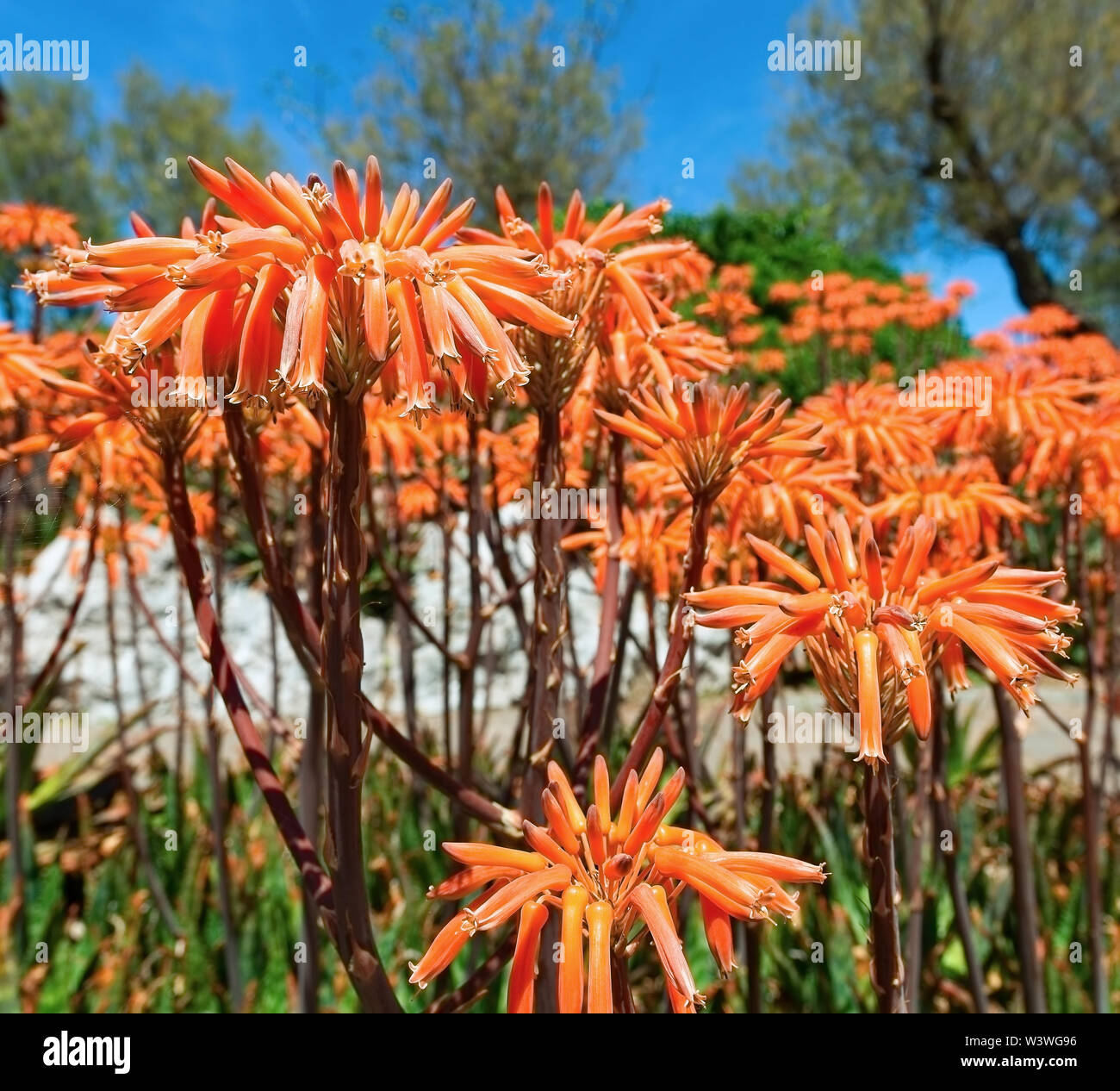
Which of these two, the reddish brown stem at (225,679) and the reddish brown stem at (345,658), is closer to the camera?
the reddish brown stem at (345,658)

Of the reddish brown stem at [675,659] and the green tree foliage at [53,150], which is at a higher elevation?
the green tree foliage at [53,150]

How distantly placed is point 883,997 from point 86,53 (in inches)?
122

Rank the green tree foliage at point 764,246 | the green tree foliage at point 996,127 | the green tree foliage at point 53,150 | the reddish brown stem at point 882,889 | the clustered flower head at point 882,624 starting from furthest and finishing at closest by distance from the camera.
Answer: the green tree foliage at point 53,150 < the green tree foliage at point 996,127 < the green tree foliage at point 764,246 < the reddish brown stem at point 882,889 < the clustered flower head at point 882,624

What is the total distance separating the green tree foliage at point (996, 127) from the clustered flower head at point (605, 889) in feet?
57.5

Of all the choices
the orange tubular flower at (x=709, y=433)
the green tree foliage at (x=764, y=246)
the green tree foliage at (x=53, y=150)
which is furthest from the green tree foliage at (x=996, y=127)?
the green tree foliage at (x=53, y=150)

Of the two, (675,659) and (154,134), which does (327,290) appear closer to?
(675,659)

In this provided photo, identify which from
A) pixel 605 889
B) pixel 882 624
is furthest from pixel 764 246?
pixel 605 889

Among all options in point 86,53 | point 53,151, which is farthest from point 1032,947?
point 53,151

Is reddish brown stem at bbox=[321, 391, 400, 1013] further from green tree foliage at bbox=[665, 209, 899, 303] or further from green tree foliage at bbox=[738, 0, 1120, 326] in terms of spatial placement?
green tree foliage at bbox=[738, 0, 1120, 326]

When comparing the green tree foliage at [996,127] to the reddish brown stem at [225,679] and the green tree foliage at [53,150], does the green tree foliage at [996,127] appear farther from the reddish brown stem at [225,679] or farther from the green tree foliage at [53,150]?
the green tree foliage at [53,150]

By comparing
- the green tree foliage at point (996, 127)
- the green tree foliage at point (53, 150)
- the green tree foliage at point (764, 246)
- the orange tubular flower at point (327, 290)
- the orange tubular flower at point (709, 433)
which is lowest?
the orange tubular flower at point (709, 433)

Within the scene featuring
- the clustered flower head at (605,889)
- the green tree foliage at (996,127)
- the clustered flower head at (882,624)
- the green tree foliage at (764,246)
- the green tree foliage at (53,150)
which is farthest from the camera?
the green tree foliage at (53,150)

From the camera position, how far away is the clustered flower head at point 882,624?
1011 mm

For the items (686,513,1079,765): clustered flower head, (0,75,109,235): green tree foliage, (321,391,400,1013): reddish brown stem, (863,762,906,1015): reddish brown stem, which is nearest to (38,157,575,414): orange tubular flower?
(321,391,400,1013): reddish brown stem
